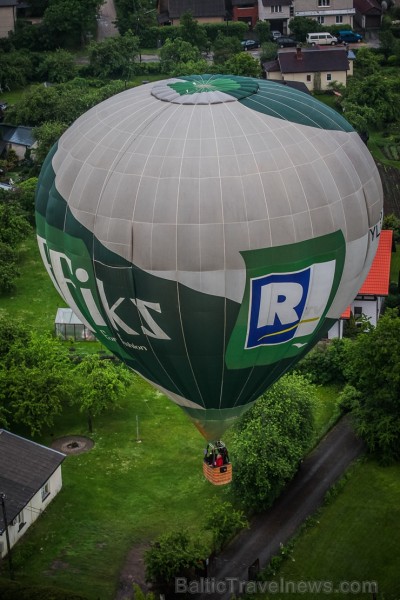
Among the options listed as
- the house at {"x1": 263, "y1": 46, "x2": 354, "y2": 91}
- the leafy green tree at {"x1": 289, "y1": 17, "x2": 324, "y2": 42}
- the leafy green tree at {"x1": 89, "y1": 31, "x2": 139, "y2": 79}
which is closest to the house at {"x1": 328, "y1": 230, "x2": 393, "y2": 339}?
the house at {"x1": 263, "y1": 46, "x2": 354, "y2": 91}

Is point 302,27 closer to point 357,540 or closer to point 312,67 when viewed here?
point 312,67

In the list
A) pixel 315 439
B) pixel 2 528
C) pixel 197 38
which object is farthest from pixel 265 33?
pixel 2 528

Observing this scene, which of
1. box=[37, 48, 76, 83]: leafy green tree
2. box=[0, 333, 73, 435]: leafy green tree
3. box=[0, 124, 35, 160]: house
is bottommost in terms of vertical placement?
box=[0, 333, 73, 435]: leafy green tree

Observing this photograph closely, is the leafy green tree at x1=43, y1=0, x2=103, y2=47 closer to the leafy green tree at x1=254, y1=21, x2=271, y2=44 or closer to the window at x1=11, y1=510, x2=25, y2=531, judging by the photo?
the leafy green tree at x1=254, y1=21, x2=271, y2=44

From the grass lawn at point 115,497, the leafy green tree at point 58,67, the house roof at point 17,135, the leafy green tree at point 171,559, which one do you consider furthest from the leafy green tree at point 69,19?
the leafy green tree at point 171,559

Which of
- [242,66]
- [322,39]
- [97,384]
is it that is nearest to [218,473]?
[97,384]
